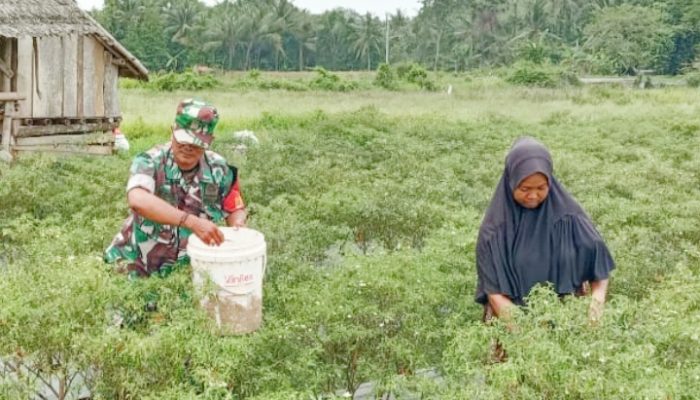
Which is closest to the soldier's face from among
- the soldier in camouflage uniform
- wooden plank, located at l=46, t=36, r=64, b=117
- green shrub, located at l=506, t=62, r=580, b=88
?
the soldier in camouflage uniform

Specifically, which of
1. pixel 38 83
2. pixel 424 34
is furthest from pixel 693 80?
pixel 38 83

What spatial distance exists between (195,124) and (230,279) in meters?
0.75

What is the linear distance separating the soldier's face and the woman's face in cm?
146

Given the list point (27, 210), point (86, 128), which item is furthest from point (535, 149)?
point (86, 128)

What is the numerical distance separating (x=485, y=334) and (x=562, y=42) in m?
59.8

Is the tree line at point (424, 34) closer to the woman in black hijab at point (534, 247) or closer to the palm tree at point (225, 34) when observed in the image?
the palm tree at point (225, 34)

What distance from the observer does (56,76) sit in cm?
1202

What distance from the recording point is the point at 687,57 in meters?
53.8

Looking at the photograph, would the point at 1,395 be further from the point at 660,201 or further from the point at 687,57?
the point at 687,57

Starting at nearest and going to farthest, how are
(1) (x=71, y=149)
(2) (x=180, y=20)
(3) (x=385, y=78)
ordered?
(1) (x=71, y=149), (3) (x=385, y=78), (2) (x=180, y=20)

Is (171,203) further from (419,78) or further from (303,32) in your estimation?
(303,32)

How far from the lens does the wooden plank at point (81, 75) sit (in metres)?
12.2

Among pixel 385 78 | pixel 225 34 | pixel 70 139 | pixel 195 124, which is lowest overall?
pixel 70 139

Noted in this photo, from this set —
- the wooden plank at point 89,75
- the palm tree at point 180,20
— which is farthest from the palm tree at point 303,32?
the wooden plank at point 89,75
